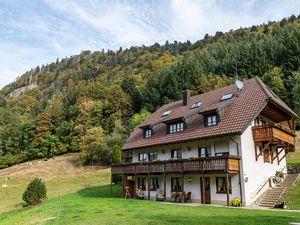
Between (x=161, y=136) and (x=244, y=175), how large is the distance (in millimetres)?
9805

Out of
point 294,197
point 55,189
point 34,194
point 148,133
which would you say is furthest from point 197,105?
point 55,189

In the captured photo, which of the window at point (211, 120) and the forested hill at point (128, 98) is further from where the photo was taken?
the forested hill at point (128, 98)

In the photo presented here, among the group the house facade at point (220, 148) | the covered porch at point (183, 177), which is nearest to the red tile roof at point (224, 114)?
the house facade at point (220, 148)

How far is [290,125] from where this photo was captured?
111ft

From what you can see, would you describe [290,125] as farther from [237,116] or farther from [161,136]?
[161,136]

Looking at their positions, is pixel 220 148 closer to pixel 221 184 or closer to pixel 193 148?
pixel 221 184

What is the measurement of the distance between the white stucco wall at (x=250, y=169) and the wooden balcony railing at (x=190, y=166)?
1.00 metres

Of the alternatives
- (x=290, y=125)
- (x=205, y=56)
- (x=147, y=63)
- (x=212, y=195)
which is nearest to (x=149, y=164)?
(x=212, y=195)

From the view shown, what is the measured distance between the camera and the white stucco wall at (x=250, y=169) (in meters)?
24.3

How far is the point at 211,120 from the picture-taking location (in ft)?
90.2

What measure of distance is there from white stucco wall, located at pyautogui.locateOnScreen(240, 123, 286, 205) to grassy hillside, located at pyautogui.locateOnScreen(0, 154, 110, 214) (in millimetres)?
20902

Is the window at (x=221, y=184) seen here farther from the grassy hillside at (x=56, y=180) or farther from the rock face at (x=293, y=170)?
the grassy hillside at (x=56, y=180)

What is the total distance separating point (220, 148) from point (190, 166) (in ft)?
9.37

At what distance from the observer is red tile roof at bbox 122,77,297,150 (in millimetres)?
25344
